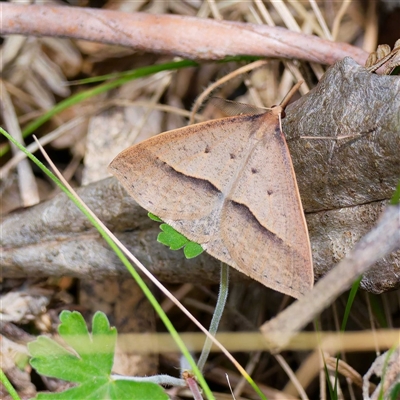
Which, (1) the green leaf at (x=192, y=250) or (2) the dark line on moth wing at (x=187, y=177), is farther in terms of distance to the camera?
(2) the dark line on moth wing at (x=187, y=177)

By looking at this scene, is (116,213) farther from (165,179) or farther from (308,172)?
(308,172)

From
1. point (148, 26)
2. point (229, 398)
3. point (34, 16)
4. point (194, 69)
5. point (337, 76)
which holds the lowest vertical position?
point (229, 398)

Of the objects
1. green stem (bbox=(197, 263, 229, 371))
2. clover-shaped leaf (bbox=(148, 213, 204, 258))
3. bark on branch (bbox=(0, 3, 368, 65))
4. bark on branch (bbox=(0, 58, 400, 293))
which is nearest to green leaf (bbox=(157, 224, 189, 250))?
clover-shaped leaf (bbox=(148, 213, 204, 258))

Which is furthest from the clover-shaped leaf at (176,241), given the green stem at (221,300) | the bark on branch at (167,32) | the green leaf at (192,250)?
the bark on branch at (167,32)

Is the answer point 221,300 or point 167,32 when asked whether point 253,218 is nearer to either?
point 221,300

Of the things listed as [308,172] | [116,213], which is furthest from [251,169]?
[116,213]

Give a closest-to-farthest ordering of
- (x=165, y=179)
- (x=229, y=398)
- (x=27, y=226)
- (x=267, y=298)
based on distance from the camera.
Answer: (x=165, y=179) → (x=229, y=398) → (x=27, y=226) → (x=267, y=298)

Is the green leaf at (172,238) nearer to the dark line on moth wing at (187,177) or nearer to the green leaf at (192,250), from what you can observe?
the green leaf at (192,250)
